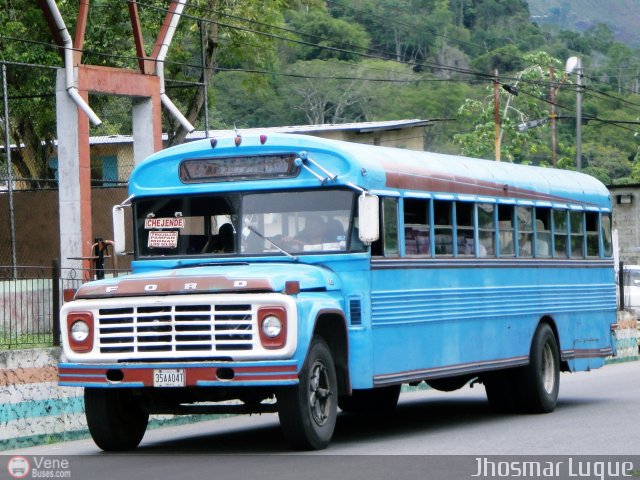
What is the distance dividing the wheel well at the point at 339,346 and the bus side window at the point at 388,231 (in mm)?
850

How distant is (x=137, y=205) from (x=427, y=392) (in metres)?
8.45

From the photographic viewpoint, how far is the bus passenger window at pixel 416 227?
13.2 metres

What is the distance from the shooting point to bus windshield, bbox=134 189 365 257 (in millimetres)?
12188

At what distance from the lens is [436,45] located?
140375 mm

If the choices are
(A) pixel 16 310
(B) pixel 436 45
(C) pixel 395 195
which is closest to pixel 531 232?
(C) pixel 395 195

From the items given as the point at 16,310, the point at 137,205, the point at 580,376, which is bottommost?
the point at 580,376

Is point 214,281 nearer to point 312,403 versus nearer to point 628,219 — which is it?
point 312,403

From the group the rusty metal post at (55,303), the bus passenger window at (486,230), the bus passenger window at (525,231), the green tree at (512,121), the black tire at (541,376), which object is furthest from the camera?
the green tree at (512,121)

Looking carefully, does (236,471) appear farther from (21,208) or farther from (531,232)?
(21,208)

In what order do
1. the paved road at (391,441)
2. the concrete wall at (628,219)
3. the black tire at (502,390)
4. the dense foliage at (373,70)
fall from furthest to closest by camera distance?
the concrete wall at (628,219), the dense foliage at (373,70), the black tire at (502,390), the paved road at (391,441)

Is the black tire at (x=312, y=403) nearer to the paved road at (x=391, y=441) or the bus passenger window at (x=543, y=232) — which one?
the paved road at (x=391, y=441)

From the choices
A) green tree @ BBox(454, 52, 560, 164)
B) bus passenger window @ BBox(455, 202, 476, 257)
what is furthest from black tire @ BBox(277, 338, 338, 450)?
green tree @ BBox(454, 52, 560, 164)

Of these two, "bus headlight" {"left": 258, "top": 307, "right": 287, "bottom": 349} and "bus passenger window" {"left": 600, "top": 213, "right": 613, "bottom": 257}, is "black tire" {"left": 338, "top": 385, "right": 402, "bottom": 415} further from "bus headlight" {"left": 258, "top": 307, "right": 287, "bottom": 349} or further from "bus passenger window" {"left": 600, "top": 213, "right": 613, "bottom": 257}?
"bus passenger window" {"left": 600, "top": 213, "right": 613, "bottom": 257}

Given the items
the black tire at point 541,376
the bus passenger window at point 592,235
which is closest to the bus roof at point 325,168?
the black tire at point 541,376
